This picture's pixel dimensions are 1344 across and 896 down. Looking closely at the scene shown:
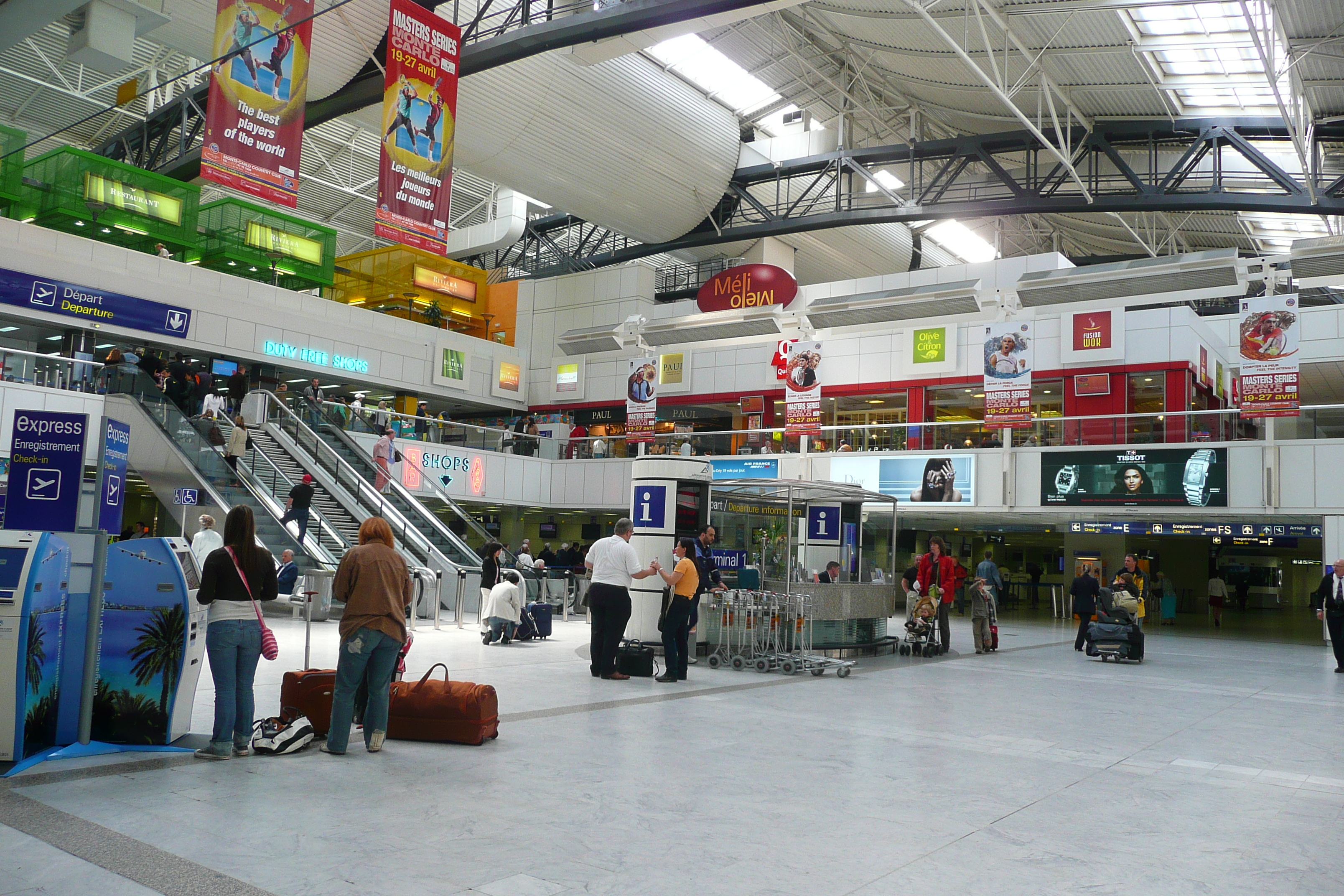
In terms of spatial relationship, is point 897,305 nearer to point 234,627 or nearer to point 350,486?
point 350,486

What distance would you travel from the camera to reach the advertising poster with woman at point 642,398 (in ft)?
88.8

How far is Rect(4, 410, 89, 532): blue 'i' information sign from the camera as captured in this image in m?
5.59

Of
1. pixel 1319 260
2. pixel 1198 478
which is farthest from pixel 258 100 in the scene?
pixel 1319 260

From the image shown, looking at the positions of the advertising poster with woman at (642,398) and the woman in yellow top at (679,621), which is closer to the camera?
the woman in yellow top at (679,621)

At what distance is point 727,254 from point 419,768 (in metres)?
30.4

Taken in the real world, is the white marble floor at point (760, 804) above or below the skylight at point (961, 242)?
below

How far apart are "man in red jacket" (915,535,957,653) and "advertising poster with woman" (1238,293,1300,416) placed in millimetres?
7942

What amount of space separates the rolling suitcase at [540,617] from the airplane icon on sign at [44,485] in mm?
9108

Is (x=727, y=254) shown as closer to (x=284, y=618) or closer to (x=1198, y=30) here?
(x=1198, y=30)

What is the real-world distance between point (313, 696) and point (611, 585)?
3.77 m

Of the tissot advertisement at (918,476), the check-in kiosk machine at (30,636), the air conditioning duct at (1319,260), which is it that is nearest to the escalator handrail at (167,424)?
the check-in kiosk machine at (30,636)

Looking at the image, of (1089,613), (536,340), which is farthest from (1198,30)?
(536,340)

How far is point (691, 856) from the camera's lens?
4.21 m

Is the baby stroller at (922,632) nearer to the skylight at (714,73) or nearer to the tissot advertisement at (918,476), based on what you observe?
the tissot advertisement at (918,476)
